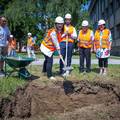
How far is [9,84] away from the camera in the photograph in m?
9.39

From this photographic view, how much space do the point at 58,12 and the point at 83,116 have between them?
2976 centimetres

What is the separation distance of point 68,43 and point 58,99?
2371mm

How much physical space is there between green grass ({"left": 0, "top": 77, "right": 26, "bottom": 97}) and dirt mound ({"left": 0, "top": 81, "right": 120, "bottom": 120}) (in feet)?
0.49

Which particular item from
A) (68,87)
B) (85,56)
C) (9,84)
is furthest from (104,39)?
(9,84)

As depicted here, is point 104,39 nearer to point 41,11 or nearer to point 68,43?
point 68,43

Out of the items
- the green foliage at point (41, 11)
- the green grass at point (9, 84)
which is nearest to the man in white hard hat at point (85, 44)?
the green grass at point (9, 84)

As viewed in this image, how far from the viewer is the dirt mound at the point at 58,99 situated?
28.8 feet

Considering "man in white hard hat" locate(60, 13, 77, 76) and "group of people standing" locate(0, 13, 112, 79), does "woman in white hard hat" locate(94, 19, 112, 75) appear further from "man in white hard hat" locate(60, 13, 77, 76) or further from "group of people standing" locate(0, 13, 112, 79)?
"man in white hard hat" locate(60, 13, 77, 76)

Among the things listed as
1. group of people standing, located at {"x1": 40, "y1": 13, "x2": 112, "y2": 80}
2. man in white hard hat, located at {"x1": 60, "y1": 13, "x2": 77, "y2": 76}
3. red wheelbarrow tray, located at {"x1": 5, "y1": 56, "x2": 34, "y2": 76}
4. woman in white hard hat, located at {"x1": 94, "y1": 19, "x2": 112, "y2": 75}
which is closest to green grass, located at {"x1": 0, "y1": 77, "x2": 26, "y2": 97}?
red wheelbarrow tray, located at {"x1": 5, "y1": 56, "x2": 34, "y2": 76}

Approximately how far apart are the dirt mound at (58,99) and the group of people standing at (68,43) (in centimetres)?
81

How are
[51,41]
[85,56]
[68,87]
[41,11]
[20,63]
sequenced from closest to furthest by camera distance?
[68,87] < [20,63] < [51,41] < [85,56] < [41,11]

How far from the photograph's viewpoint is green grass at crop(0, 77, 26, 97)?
8.91 m

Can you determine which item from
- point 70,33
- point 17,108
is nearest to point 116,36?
point 70,33

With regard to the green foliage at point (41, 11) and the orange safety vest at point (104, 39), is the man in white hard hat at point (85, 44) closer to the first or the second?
the orange safety vest at point (104, 39)
